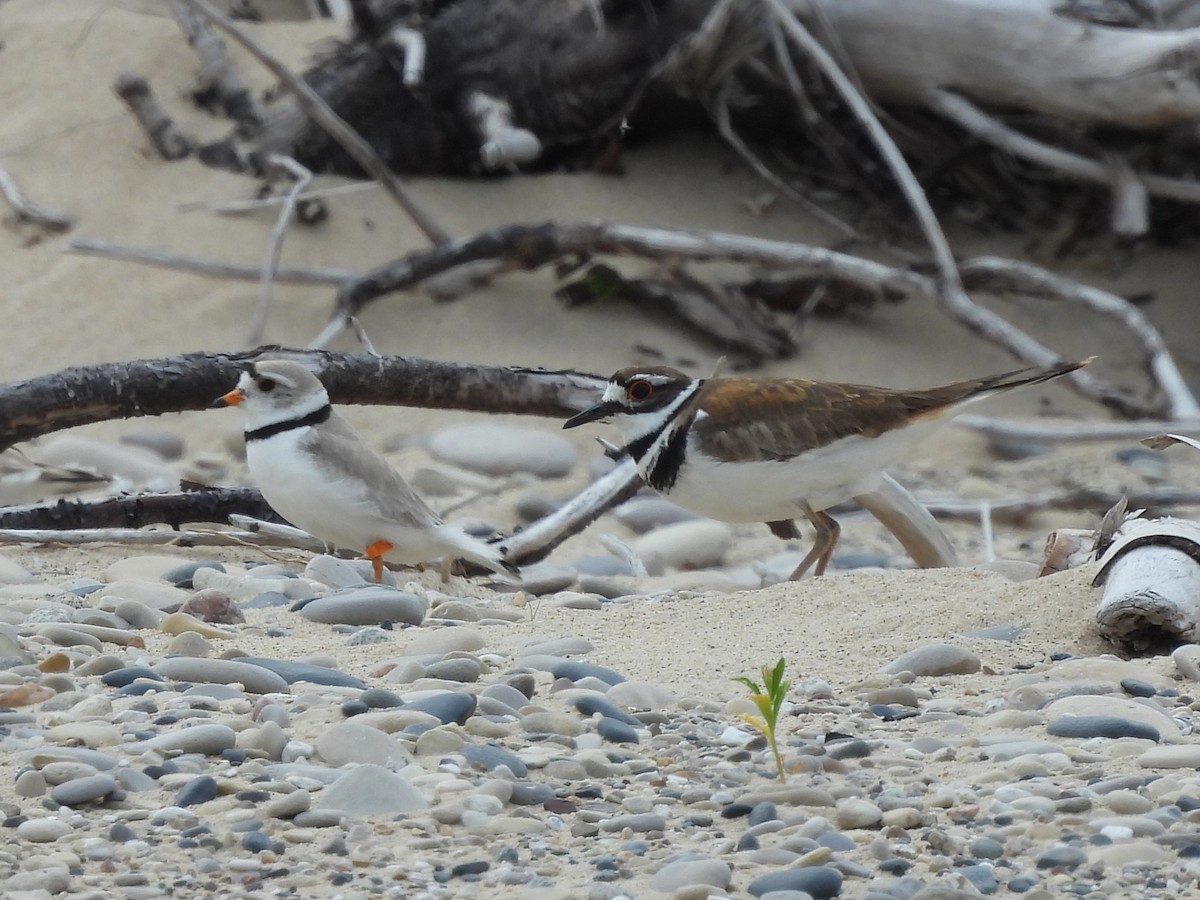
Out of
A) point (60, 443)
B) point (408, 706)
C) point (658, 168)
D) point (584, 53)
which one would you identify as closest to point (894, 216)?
point (658, 168)

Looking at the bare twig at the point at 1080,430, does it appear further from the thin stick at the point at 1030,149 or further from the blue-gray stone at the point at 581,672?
the blue-gray stone at the point at 581,672

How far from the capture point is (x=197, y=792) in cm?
283

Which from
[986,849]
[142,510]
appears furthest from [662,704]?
[142,510]

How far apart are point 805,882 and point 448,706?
39.5 inches

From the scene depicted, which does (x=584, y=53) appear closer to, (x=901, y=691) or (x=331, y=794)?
(x=901, y=691)

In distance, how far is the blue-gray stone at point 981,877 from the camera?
254cm

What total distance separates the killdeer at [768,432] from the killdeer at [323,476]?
578 mm

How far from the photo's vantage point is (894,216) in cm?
1005

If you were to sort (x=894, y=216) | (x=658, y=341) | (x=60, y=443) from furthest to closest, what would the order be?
1. (x=894, y=216)
2. (x=658, y=341)
3. (x=60, y=443)

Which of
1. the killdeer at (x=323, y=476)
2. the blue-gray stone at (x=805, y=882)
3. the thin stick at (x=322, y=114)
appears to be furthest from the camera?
the thin stick at (x=322, y=114)

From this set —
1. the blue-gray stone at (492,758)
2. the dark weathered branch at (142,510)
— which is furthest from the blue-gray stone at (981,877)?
the dark weathered branch at (142,510)

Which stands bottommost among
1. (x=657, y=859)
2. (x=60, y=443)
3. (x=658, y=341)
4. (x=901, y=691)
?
(x=657, y=859)

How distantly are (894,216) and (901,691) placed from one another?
694 centimetres

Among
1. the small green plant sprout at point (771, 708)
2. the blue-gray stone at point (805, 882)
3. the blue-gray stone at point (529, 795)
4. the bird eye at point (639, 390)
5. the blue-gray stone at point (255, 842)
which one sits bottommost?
the blue-gray stone at point (255, 842)
